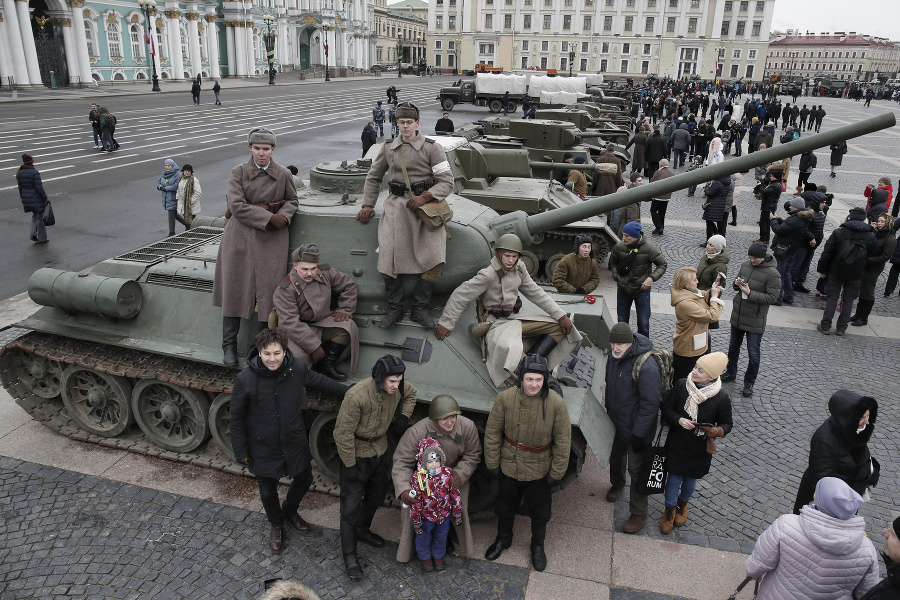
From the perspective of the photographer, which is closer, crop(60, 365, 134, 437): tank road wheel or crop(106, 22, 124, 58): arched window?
crop(60, 365, 134, 437): tank road wheel

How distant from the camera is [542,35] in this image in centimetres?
9769

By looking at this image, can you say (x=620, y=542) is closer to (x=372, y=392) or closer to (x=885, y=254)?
(x=372, y=392)

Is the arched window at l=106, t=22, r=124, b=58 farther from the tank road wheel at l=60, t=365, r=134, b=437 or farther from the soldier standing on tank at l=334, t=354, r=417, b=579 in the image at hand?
the soldier standing on tank at l=334, t=354, r=417, b=579

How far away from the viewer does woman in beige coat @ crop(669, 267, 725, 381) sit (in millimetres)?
7371

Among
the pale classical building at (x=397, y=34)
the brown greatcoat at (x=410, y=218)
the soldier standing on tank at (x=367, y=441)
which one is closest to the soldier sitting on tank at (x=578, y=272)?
the brown greatcoat at (x=410, y=218)

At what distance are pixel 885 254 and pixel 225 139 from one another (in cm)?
2461

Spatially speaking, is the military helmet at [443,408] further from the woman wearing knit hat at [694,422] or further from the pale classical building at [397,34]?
the pale classical building at [397,34]

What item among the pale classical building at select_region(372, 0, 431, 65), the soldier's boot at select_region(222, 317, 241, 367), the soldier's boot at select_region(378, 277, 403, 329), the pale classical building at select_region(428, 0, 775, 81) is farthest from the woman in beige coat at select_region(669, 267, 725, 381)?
the pale classical building at select_region(372, 0, 431, 65)

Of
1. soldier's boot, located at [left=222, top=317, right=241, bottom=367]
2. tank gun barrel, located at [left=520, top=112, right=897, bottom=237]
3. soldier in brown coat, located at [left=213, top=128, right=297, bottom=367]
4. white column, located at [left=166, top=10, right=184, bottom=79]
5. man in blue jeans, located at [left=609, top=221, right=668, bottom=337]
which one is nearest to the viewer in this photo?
tank gun barrel, located at [left=520, top=112, right=897, bottom=237]

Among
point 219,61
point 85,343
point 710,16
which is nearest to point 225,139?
point 85,343

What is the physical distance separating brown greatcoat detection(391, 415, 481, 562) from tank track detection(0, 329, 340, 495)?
3.88ft

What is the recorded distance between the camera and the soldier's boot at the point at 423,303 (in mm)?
6402

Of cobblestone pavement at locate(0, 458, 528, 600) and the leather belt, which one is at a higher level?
the leather belt

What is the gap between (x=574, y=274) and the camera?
891 centimetres
